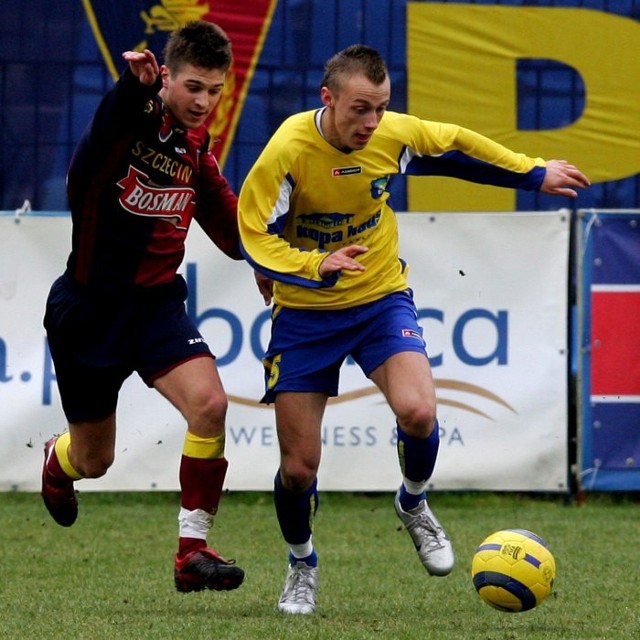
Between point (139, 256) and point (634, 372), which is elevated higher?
point (139, 256)

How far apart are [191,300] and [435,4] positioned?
8.65 ft

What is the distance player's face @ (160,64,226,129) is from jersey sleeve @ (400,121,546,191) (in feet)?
2.87

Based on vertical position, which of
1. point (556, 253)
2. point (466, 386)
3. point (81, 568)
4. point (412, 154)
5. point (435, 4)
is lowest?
point (81, 568)

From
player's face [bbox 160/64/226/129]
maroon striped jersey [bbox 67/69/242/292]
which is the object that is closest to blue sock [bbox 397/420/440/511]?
maroon striped jersey [bbox 67/69/242/292]

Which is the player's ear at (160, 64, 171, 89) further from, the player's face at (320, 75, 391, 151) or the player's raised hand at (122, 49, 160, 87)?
the player's face at (320, 75, 391, 151)

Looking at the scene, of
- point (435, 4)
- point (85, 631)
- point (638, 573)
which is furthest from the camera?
point (435, 4)

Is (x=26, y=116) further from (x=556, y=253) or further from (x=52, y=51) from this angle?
(x=556, y=253)

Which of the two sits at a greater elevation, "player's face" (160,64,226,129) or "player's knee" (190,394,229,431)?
"player's face" (160,64,226,129)

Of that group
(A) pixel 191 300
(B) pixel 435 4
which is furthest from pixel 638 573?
(B) pixel 435 4

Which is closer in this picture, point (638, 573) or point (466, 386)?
point (638, 573)

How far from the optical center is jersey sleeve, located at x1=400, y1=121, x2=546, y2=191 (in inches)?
248

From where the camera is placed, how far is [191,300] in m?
9.48

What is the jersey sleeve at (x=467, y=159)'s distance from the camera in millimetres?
6289

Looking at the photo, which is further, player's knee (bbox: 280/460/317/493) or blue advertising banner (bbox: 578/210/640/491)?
blue advertising banner (bbox: 578/210/640/491)
